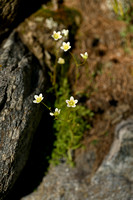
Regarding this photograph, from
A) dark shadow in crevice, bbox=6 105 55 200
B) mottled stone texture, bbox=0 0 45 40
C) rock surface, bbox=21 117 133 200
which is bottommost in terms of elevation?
rock surface, bbox=21 117 133 200

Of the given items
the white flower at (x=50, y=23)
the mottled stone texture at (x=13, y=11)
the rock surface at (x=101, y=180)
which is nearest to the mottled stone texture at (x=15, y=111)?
the mottled stone texture at (x=13, y=11)

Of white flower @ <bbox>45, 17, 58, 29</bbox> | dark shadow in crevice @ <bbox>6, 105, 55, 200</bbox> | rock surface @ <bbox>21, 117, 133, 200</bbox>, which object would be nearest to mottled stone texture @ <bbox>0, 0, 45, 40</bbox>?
white flower @ <bbox>45, 17, 58, 29</bbox>

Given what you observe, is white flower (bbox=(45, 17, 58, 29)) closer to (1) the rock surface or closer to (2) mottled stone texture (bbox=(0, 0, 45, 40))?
(2) mottled stone texture (bbox=(0, 0, 45, 40))

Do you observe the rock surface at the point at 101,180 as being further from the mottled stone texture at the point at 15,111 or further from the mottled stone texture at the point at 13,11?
the mottled stone texture at the point at 13,11

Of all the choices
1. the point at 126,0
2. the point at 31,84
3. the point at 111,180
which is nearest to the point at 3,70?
the point at 31,84

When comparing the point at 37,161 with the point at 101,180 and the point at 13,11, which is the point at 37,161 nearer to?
the point at 101,180

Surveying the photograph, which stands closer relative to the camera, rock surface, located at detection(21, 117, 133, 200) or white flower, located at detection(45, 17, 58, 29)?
rock surface, located at detection(21, 117, 133, 200)

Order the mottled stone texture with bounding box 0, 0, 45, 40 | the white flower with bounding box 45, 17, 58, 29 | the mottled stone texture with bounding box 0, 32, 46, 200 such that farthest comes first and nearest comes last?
the white flower with bounding box 45, 17, 58, 29, the mottled stone texture with bounding box 0, 0, 45, 40, the mottled stone texture with bounding box 0, 32, 46, 200

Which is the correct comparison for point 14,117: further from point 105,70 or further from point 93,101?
point 105,70
